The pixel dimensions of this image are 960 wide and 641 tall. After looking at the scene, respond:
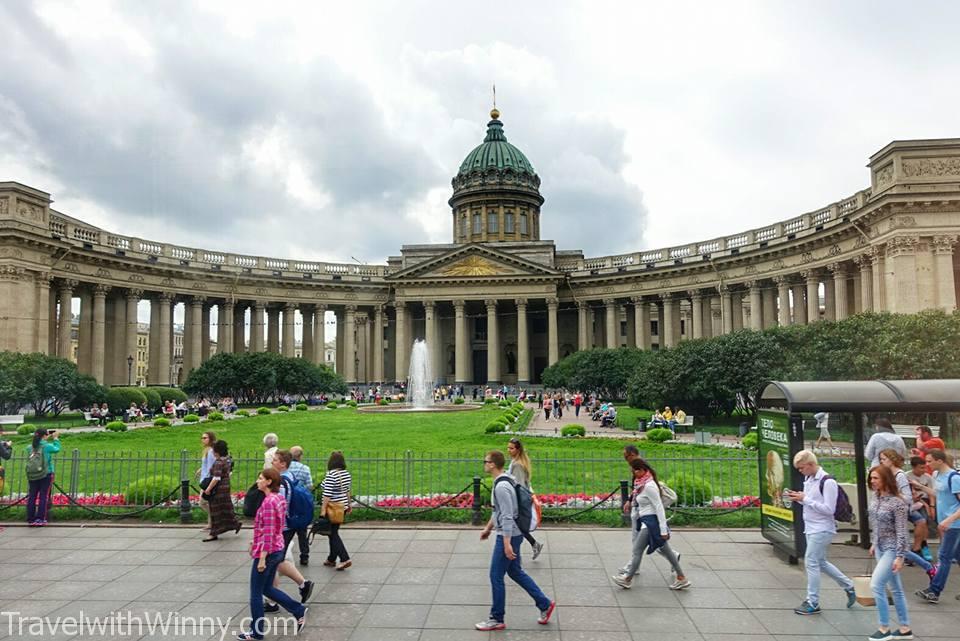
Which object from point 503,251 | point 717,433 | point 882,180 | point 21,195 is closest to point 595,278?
point 503,251

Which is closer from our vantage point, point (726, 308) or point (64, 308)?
point (64, 308)

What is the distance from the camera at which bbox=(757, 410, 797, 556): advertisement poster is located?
32.8 feet

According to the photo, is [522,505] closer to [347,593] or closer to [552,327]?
[347,593]

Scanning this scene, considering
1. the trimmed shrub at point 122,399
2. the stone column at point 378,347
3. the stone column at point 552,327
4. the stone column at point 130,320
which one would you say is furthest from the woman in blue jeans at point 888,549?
the stone column at point 378,347

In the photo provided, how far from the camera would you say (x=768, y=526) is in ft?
35.0

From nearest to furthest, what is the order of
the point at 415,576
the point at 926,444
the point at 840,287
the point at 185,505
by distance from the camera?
the point at 415,576 → the point at 926,444 → the point at 185,505 → the point at 840,287

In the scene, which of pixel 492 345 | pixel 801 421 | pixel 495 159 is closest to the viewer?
pixel 801 421

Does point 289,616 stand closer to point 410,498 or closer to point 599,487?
point 410,498

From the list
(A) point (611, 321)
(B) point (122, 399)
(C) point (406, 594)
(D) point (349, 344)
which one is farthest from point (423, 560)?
(D) point (349, 344)

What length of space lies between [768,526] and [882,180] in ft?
113

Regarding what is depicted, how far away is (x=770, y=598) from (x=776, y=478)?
2.47m

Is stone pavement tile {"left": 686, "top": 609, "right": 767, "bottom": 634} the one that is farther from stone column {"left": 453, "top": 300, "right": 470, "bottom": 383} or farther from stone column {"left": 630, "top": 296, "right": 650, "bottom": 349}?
stone column {"left": 453, "top": 300, "right": 470, "bottom": 383}

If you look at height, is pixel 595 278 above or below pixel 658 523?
above

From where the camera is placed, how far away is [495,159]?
275 ft
